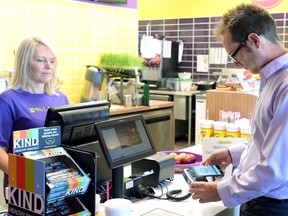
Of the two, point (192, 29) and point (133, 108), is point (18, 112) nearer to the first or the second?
point (133, 108)

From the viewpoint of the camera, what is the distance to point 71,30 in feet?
14.6

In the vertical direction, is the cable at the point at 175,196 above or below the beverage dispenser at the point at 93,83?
below

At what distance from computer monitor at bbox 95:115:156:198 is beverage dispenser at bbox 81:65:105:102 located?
2.69 m

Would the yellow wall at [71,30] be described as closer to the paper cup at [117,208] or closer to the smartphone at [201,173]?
the smartphone at [201,173]

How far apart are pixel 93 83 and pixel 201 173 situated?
2684 millimetres

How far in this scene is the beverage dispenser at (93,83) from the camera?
4273 mm

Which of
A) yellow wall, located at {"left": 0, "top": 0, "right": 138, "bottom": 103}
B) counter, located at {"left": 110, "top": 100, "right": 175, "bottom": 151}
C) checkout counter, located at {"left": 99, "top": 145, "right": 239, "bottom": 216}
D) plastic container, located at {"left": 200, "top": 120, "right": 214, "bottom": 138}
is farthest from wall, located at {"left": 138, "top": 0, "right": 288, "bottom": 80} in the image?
checkout counter, located at {"left": 99, "top": 145, "right": 239, "bottom": 216}

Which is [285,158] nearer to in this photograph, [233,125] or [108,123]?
[108,123]

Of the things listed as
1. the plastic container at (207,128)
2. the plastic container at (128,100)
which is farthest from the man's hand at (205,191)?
the plastic container at (128,100)

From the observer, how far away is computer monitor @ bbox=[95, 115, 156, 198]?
1.47 metres

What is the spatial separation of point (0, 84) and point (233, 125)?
215cm

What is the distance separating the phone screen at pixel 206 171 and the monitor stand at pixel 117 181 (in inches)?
15.7

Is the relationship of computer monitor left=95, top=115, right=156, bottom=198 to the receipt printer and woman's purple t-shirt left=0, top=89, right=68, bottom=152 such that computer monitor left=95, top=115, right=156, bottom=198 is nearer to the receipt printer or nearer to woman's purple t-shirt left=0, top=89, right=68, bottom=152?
the receipt printer

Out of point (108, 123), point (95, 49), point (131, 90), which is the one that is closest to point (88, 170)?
point (108, 123)
